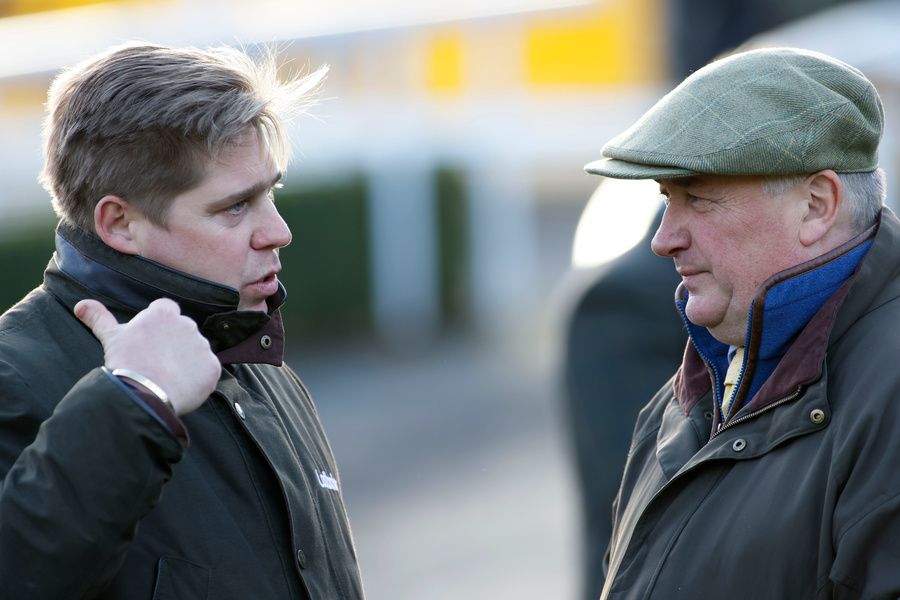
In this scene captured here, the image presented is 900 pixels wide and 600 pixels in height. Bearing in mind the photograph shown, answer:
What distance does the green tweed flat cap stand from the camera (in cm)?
253

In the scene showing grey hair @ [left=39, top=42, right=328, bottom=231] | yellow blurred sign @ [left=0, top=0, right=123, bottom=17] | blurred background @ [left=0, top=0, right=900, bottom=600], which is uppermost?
yellow blurred sign @ [left=0, top=0, right=123, bottom=17]

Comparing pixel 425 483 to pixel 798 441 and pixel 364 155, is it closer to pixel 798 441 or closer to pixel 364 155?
pixel 364 155

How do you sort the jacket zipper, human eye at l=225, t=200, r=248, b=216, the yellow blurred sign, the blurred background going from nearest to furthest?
1. the jacket zipper
2. human eye at l=225, t=200, r=248, b=216
3. the blurred background
4. the yellow blurred sign

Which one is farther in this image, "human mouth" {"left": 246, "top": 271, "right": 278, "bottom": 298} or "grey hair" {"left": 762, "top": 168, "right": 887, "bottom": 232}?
"human mouth" {"left": 246, "top": 271, "right": 278, "bottom": 298}

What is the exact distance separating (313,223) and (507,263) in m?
2.35

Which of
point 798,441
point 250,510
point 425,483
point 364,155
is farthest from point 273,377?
point 364,155

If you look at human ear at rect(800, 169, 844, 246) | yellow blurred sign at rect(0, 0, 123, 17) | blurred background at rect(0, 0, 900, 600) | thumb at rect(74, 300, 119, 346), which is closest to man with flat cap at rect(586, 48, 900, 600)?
human ear at rect(800, 169, 844, 246)

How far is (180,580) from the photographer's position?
2447mm

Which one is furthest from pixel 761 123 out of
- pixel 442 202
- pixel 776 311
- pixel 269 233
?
pixel 442 202

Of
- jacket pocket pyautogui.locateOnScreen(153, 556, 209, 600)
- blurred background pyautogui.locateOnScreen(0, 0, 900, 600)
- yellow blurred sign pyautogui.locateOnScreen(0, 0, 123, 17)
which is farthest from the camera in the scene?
yellow blurred sign pyautogui.locateOnScreen(0, 0, 123, 17)

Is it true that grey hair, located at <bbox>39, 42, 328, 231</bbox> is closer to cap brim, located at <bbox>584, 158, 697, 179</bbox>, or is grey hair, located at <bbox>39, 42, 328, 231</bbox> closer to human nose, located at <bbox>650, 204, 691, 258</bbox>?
cap brim, located at <bbox>584, 158, 697, 179</bbox>

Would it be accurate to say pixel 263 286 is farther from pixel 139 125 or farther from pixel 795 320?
pixel 795 320

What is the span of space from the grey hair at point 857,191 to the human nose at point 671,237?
21 cm

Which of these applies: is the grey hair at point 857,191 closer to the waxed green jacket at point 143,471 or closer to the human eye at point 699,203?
the human eye at point 699,203
